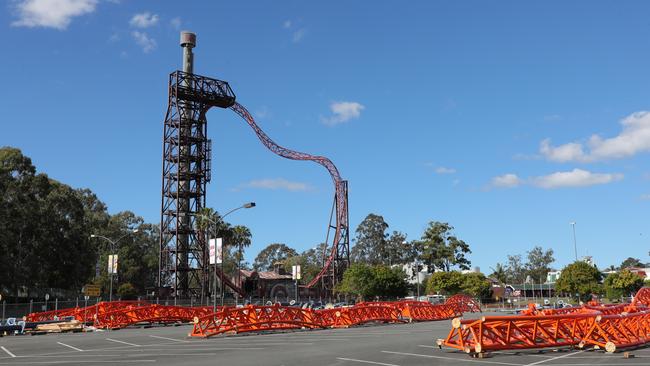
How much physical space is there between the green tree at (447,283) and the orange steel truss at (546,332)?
64.7 meters

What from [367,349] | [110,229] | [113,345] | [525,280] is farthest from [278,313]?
[525,280]

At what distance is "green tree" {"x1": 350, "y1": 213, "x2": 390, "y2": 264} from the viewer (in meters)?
141

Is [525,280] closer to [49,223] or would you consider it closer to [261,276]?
[261,276]

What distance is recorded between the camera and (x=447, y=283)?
85.2m

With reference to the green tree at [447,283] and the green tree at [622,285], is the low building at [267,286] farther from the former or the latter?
the green tree at [622,285]

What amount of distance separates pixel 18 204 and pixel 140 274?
45364 millimetres

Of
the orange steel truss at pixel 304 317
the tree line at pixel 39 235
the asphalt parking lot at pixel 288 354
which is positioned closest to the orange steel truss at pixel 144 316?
the orange steel truss at pixel 304 317

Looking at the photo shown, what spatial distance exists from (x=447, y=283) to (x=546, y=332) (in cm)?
6647

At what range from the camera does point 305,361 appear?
1720 cm

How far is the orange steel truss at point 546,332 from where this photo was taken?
1880 cm

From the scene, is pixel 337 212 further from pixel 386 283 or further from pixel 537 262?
pixel 537 262

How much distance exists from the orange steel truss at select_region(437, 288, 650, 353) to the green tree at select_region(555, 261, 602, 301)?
6403 centimetres

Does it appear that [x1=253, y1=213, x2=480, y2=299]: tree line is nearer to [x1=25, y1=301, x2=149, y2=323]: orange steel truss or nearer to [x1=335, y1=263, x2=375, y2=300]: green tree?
[x1=335, y1=263, x2=375, y2=300]: green tree

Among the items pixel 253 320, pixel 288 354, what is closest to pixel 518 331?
pixel 288 354
